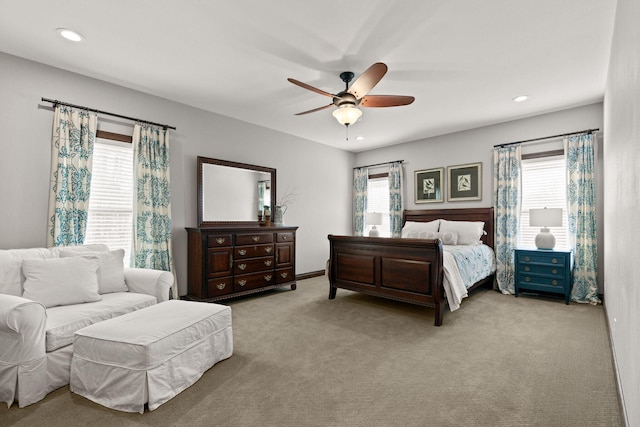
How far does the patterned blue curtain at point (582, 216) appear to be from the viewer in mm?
4105

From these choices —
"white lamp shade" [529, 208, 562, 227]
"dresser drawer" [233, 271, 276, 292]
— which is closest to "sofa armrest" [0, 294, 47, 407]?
"dresser drawer" [233, 271, 276, 292]

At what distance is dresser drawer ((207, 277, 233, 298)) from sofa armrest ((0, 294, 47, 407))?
2091mm

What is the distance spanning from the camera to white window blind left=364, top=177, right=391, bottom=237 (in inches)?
255

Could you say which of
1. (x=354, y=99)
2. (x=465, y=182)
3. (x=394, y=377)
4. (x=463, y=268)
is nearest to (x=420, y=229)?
(x=465, y=182)

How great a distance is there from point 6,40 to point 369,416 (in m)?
4.16

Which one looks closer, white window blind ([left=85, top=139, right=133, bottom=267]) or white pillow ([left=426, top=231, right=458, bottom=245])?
white window blind ([left=85, top=139, right=133, bottom=267])

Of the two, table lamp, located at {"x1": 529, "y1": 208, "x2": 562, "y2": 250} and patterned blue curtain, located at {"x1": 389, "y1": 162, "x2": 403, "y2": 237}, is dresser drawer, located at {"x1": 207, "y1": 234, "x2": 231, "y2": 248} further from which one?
table lamp, located at {"x1": 529, "y1": 208, "x2": 562, "y2": 250}

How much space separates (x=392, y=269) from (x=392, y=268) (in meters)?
0.01

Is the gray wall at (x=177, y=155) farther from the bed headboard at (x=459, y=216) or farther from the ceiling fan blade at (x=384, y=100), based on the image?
the ceiling fan blade at (x=384, y=100)

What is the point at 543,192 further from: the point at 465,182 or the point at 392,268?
the point at 392,268

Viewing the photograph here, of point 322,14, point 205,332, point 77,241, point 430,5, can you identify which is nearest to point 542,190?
point 430,5

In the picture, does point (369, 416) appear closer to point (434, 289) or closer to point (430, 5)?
point (434, 289)

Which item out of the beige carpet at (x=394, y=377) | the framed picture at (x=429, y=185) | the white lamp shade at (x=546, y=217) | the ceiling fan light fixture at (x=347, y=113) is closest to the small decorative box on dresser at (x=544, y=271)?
the white lamp shade at (x=546, y=217)

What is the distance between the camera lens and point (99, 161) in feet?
11.6
